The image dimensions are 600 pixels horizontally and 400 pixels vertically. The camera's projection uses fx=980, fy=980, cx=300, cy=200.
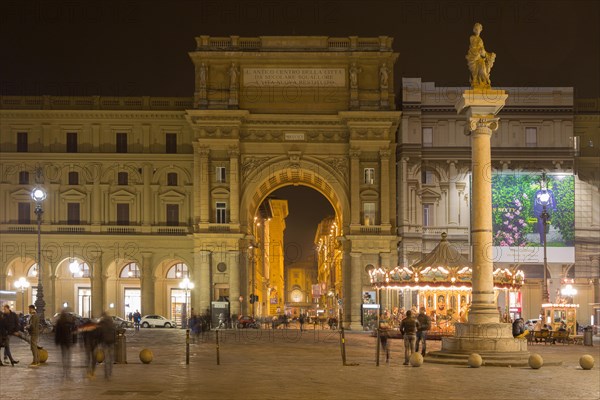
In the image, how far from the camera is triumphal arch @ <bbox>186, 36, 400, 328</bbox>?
7544 centimetres

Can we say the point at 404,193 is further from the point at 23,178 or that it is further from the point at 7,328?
the point at 7,328

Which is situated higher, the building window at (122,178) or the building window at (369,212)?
the building window at (122,178)

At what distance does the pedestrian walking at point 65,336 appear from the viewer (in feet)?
84.5

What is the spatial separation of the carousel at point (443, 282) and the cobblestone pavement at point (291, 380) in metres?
19.1

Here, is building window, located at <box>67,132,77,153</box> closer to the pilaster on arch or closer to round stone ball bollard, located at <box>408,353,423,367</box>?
the pilaster on arch

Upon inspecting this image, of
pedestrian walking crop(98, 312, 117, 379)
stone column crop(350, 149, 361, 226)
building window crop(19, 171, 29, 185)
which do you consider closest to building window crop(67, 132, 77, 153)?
building window crop(19, 171, 29, 185)

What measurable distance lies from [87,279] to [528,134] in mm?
38372

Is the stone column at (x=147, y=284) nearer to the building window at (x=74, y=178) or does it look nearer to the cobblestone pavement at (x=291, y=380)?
the building window at (x=74, y=178)

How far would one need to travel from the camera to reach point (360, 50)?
250 feet

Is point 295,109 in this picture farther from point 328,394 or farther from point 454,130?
point 328,394

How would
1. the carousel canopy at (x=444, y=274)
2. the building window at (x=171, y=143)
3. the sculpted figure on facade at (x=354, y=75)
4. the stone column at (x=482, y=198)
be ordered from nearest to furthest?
1. the stone column at (x=482, y=198)
2. the carousel canopy at (x=444, y=274)
3. the sculpted figure on facade at (x=354, y=75)
4. the building window at (x=171, y=143)

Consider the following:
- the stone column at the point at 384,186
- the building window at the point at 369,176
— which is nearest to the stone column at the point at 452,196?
the stone column at the point at 384,186

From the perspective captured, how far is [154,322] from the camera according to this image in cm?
7650

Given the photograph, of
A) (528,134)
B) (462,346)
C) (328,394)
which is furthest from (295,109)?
(328,394)
